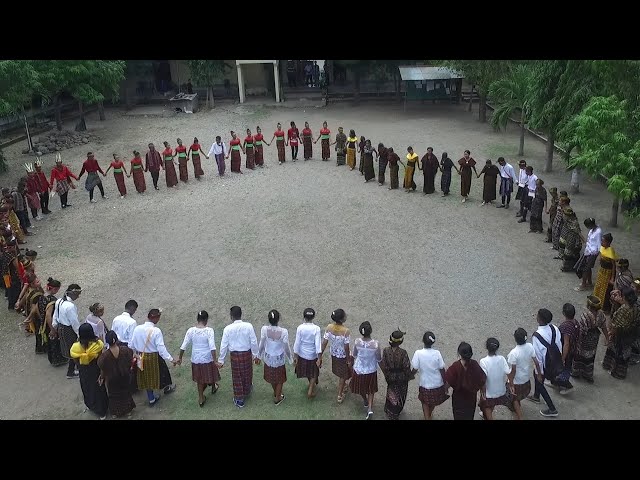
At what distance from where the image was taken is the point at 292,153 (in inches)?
722

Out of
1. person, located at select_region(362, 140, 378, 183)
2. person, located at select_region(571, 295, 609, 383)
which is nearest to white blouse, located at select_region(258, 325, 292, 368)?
person, located at select_region(571, 295, 609, 383)

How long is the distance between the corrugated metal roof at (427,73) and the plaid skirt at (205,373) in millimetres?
20979

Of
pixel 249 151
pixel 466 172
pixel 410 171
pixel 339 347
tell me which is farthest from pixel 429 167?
pixel 339 347

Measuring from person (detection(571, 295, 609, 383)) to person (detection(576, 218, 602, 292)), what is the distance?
250 centimetres

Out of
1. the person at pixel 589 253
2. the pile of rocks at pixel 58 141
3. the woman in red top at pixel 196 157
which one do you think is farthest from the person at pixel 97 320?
the pile of rocks at pixel 58 141

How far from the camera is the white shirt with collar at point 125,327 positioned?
7.48 metres

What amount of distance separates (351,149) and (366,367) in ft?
35.8

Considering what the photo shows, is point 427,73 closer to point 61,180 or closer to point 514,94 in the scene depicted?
point 514,94

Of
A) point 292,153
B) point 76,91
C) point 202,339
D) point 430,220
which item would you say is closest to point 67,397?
point 202,339

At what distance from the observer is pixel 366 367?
7.12 metres

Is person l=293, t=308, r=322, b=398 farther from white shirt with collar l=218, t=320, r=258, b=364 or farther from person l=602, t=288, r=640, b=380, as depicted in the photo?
person l=602, t=288, r=640, b=380

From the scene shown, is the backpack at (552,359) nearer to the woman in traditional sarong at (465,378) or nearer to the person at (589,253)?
the woman in traditional sarong at (465,378)

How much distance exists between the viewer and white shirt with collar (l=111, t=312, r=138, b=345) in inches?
295

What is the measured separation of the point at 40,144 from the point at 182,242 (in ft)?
37.6
